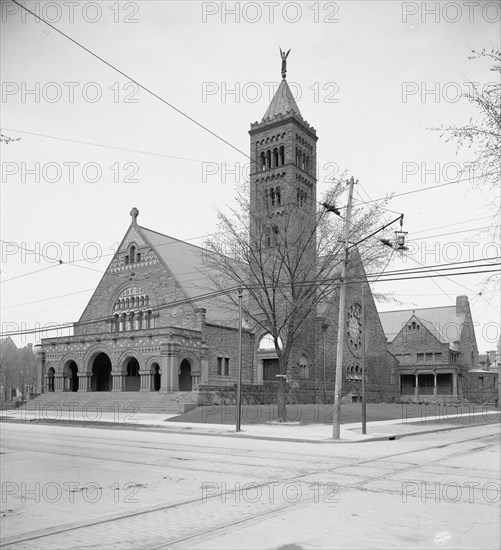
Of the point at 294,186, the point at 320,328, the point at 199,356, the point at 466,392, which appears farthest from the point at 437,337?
the point at 199,356

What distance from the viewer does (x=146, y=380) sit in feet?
141

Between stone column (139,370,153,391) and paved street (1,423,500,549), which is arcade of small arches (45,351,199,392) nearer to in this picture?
stone column (139,370,153,391)

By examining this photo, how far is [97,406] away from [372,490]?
113ft

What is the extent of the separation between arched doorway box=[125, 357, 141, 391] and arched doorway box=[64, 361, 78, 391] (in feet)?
16.8

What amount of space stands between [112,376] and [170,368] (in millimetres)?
7094

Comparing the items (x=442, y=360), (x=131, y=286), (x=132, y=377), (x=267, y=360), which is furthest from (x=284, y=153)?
(x=442, y=360)

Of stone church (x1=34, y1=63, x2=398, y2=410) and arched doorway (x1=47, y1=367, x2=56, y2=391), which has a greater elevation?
stone church (x1=34, y1=63, x2=398, y2=410)

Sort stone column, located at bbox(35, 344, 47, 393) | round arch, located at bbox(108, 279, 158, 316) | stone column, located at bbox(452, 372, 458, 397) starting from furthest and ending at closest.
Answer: stone column, located at bbox(452, 372, 458, 397) < stone column, located at bbox(35, 344, 47, 393) < round arch, located at bbox(108, 279, 158, 316)

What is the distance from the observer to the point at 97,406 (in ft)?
138

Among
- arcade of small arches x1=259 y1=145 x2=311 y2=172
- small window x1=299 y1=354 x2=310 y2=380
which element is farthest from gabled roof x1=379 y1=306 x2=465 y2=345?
arcade of small arches x1=259 y1=145 x2=311 y2=172

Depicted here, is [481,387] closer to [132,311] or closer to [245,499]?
[132,311]

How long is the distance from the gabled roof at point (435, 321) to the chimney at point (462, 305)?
0.46 meters

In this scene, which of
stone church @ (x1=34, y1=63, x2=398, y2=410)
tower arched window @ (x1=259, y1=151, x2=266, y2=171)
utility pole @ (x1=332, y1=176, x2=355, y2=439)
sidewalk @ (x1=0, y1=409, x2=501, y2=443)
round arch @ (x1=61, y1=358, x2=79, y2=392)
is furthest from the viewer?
tower arched window @ (x1=259, y1=151, x2=266, y2=171)

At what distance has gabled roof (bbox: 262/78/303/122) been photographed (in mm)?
54394
